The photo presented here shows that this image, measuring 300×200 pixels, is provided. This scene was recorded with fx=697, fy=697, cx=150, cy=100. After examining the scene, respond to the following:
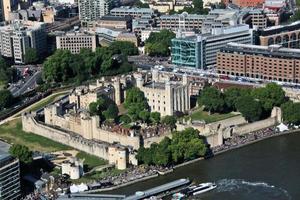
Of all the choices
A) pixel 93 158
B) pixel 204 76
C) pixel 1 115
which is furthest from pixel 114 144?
pixel 204 76

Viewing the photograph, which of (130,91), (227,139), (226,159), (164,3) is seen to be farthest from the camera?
(164,3)

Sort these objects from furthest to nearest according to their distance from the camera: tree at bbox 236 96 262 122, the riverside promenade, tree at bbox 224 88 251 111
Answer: tree at bbox 224 88 251 111, tree at bbox 236 96 262 122, the riverside promenade

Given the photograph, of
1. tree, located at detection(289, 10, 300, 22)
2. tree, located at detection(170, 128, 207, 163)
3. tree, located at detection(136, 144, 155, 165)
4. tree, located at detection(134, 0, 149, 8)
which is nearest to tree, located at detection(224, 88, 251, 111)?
tree, located at detection(170, 128, 207, 163)

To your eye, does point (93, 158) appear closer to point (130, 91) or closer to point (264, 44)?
point (130, 91)

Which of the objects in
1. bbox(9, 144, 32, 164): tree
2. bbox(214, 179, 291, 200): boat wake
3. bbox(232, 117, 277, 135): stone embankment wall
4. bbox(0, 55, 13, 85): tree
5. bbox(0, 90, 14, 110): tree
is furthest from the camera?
bbox(0, 55, 13, 85): tree

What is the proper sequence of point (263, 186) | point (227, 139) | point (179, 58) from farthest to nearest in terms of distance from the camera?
point (179, 58) < point (227, 139) < point (263, 186)

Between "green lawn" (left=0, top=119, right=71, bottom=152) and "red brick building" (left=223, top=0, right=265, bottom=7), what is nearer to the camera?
"green lawn" (left=0, top=119, right=71, bottom=152)

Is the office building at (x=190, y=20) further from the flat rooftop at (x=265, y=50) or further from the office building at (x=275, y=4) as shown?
the flat rooftop at (x=265, y=50)

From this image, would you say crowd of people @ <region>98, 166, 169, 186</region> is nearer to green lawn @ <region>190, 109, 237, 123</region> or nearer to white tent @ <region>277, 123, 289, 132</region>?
green lawn @ <region>190, 109, 237, 123</region>
